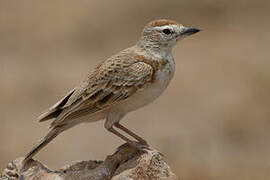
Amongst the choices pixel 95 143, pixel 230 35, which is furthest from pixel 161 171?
pixel 230 35

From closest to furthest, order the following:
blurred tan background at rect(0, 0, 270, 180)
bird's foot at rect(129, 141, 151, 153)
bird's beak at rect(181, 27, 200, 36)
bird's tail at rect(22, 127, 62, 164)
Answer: bird's foot at rect(129, 141, 151, 153) < bird's tail at rect(22, 127, 62, 164) < bird's beak at rect(181, 27, 200, 36) < blurred tan background at rect(0, 0, 270, 180)

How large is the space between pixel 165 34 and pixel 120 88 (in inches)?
31.6

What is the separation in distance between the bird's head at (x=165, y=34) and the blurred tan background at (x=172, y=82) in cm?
565

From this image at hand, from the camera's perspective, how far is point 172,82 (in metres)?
18.2

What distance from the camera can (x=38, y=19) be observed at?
22484 millimetres

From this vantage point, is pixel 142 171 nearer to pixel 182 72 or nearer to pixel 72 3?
pixel 182 72

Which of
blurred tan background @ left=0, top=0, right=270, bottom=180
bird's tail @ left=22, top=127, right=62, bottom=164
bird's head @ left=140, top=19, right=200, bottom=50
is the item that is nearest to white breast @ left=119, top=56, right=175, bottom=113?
bird's head @ left=140, top=19, right=200, bottom=50

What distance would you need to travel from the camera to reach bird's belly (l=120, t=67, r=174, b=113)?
8453 mm

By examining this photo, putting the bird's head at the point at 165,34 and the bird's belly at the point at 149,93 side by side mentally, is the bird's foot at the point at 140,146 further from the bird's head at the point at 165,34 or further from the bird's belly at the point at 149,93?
the bird's head at the point at 165,34

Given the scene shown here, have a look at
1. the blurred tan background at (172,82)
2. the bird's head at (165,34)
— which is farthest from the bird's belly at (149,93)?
the blurred tan background at (172,82)

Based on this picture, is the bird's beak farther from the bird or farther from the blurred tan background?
the blurred tan background

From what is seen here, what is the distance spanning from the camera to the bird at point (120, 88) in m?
8.46

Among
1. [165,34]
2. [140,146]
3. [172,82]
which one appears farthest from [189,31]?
[172,82]

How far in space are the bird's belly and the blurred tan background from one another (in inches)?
226
